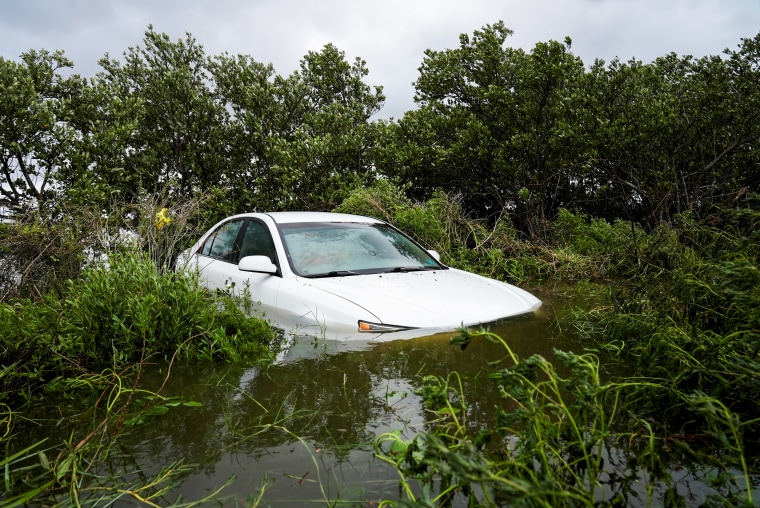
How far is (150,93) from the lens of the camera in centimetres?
1898

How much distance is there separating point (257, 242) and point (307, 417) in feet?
9.73

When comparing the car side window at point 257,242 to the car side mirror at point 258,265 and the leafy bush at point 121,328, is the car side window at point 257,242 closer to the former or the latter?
the car side mirror at point 258,265

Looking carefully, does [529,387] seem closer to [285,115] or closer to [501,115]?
[501,115]

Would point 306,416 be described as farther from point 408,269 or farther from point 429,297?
point 408,269

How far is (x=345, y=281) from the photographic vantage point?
175 inches

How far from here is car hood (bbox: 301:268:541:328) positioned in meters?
3.85

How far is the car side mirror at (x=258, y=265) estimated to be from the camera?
4590 mm

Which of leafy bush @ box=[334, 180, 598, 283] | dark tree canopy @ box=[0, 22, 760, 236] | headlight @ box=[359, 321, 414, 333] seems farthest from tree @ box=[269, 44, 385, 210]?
headlight @ box=[359, 321, 414, 333]

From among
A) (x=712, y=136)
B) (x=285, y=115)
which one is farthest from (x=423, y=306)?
(x=285, y=115)

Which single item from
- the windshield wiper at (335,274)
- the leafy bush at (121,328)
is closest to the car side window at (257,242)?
the windshield wiper at (335,274)

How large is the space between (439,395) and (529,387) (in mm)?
301

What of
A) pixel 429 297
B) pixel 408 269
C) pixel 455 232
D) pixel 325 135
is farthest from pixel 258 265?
pixel 325 135

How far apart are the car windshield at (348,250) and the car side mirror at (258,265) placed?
0.22 metres

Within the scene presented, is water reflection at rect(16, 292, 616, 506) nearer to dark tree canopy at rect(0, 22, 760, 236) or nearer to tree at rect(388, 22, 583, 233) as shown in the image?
dark tree canopy at rect(0, 22, 760, 236)
